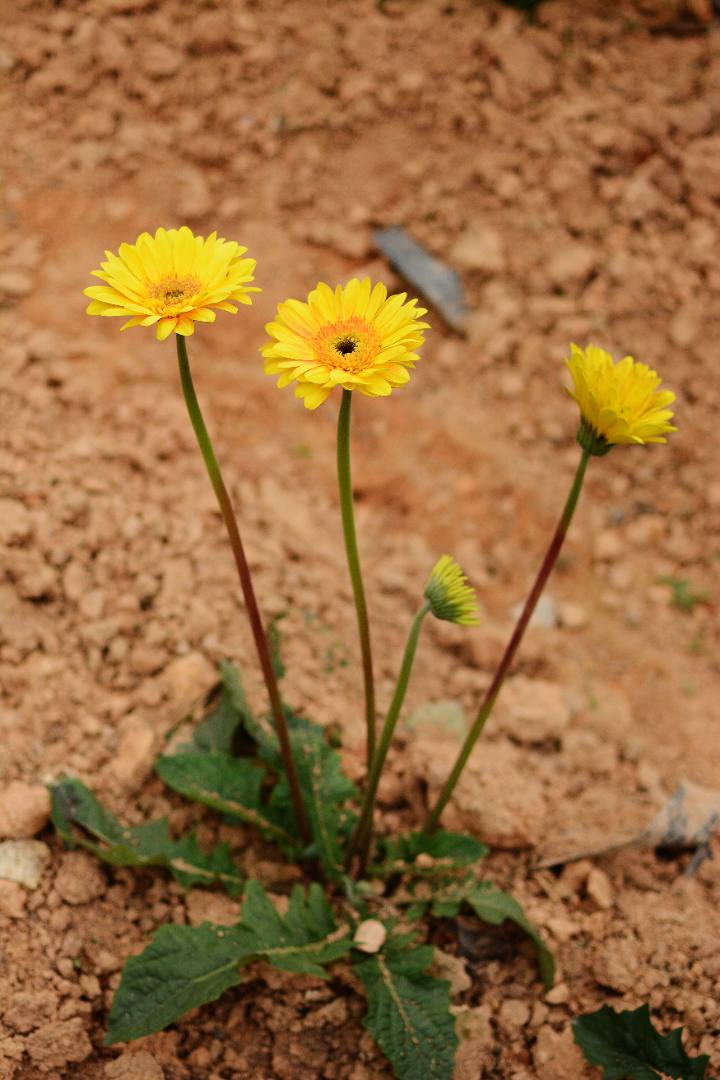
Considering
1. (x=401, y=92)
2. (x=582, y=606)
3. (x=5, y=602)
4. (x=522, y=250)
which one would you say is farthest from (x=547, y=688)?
(x=401, y=92)

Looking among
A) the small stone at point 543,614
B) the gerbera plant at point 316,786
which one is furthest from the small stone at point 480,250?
the gerbera plant at point 316,786

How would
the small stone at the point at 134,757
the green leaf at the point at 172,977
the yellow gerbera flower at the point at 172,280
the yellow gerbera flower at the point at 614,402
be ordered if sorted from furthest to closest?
the small stone at the point at 134,757
the green leaf at the point at 172,977
the yellow gerbera flower at the point at 614,402
the yellow gerbera flower at the point at 172,280

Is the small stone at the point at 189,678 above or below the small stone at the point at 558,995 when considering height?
above

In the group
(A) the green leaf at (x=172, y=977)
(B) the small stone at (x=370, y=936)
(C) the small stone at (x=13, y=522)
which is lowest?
(B) the small stone at (x=370, y=936)

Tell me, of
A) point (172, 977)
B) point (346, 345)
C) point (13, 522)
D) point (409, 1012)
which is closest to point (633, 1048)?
point (409, 1012)

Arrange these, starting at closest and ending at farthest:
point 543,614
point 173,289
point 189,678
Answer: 1. point 173,289
2. point 189,678
3. point 543,614

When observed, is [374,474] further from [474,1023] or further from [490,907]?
[474,1023]

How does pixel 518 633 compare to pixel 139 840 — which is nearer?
pixel 518 633

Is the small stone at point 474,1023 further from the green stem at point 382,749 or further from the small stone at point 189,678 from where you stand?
the small stone at point 189,678
